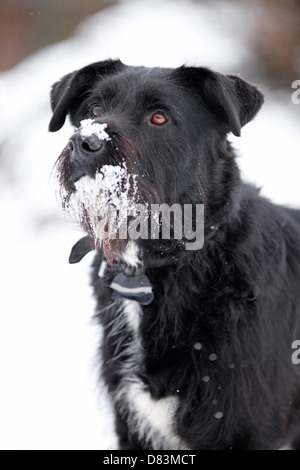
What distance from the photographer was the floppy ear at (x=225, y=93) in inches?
91.7

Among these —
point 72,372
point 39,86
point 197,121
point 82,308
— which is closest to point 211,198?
point 197,121

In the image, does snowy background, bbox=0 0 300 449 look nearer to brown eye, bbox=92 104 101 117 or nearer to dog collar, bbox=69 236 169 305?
dog collar, bbox=69 236 169 305

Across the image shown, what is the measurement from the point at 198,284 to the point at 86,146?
90 cm

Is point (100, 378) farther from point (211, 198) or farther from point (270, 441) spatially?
point (211, 198)

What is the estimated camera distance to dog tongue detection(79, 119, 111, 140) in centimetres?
205

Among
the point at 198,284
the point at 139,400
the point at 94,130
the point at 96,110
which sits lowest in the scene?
the point at 139,400

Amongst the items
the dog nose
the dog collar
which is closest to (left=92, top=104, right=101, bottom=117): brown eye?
the dog nose

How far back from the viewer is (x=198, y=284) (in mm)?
2490

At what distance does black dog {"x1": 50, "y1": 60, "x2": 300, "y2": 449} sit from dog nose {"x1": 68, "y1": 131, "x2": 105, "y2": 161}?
0.21 metres

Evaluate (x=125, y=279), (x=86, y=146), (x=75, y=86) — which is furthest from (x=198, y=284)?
(x=75, y=86)

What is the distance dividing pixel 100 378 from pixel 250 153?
5.04 m

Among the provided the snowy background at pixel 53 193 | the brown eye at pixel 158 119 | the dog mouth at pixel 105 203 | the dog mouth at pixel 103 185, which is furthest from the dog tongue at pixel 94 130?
the snowy background at pixel 53 193

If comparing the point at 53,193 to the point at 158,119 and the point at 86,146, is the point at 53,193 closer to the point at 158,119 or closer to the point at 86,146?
the point at 158,119

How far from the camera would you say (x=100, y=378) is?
287cm
